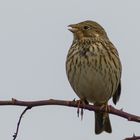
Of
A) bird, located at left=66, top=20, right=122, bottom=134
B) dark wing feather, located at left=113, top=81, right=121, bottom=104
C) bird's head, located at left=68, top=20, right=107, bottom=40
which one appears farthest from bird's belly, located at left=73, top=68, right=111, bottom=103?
bird's head, located at left=68, top=20, right=107, bottom=40

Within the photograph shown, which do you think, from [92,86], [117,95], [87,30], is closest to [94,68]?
[92,86]

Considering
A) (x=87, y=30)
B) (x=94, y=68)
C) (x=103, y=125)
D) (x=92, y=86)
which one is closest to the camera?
(x=94, y=68)

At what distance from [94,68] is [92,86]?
0.30m

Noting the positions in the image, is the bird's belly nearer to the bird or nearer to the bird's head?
the bird

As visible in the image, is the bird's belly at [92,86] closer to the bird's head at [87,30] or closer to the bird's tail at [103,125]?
the bird's tail at [103,125]

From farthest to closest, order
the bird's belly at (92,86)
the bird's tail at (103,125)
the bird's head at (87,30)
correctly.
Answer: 1. the bird's head at (87,30)
2. the bird's tail at (103,125)
3. the bird's belly at (92,86)

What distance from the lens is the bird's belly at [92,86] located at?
561 centimetres

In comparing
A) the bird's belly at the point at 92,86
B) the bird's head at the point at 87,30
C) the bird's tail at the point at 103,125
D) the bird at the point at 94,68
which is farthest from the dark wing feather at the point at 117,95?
the bird's head at the point at 87,30

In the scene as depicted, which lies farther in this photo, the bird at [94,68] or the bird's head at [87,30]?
the bird's head at [87,30]

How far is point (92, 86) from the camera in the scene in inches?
228

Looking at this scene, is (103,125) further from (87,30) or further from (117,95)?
(87,30)

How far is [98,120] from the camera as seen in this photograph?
636cm

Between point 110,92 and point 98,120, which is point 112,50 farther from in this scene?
point 98,120

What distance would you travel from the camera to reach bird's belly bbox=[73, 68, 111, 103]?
561 cm
